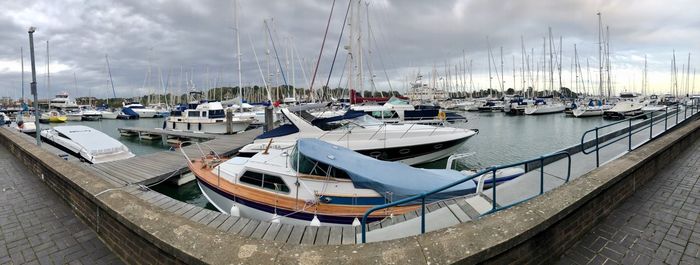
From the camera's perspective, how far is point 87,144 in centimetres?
1554

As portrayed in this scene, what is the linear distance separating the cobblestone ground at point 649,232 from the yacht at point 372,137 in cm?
821

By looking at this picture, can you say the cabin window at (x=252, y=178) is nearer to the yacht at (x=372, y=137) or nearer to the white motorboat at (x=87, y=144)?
the yacht at (x=372, y=137)

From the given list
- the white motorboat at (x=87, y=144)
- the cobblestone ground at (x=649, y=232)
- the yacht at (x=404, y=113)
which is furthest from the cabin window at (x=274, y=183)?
the yacht at (x=404, y=113)

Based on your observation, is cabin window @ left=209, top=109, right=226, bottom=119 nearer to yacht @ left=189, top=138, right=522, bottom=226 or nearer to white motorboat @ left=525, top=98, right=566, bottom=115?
yacht @ left=189, top=138, right=522, bottom=226

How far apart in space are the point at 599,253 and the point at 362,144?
9864 mm

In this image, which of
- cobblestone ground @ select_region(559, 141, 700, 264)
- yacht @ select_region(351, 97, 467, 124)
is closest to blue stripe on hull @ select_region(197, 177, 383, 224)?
cobblestone ground @ select_region(559, 141, 700, 264)

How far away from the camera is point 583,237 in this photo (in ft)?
12.4

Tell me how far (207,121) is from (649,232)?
27662mm

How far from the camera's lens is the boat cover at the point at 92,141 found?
48.9 ft

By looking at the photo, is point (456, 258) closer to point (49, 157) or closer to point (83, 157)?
point (49, 157)

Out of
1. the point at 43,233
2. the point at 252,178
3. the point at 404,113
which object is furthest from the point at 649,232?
the point at 404,113

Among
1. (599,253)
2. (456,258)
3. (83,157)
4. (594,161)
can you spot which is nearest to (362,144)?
(594,161)

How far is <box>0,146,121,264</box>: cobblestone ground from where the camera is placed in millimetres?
4087

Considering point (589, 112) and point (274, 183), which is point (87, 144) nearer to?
point (274, 183)
